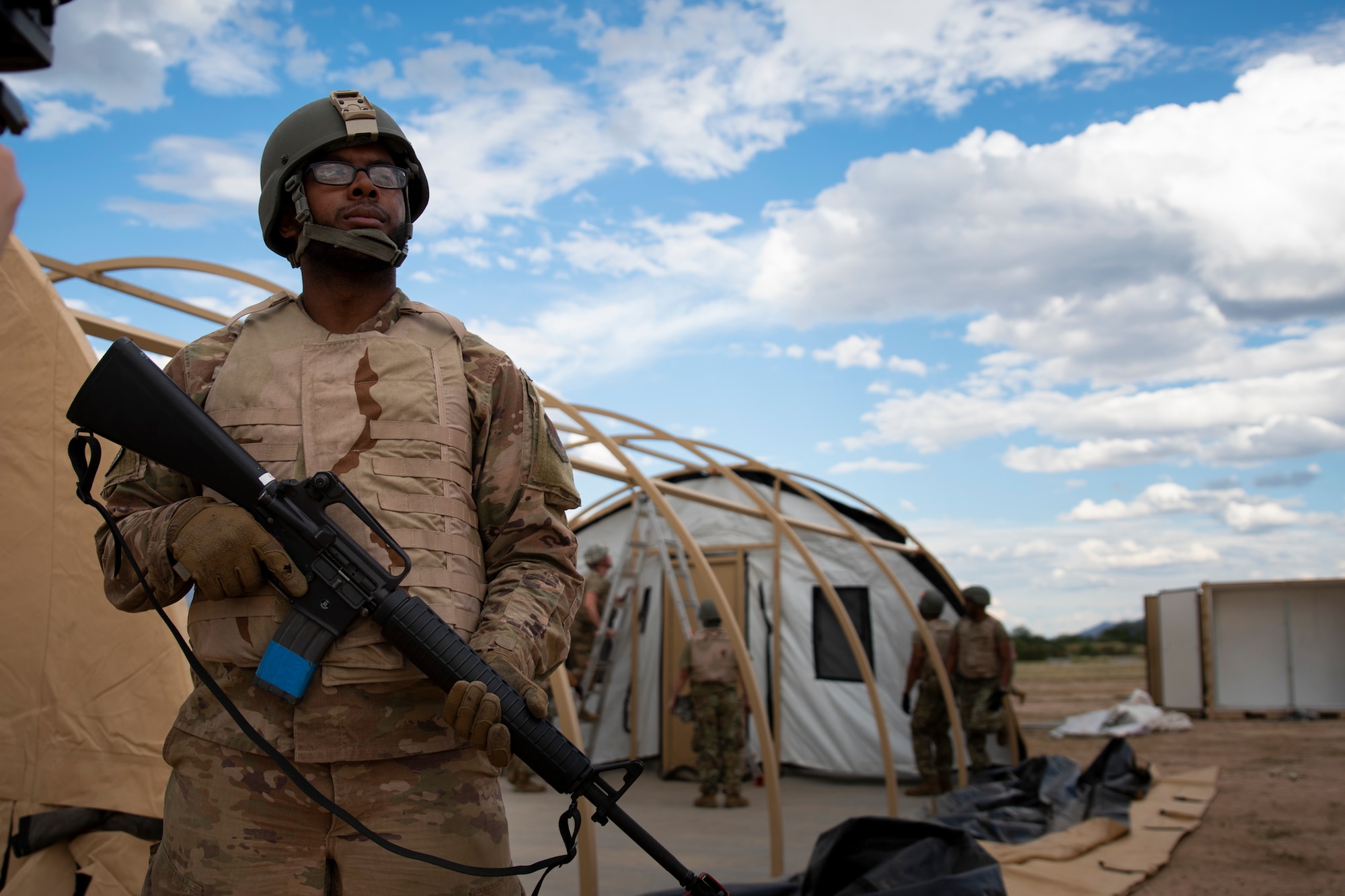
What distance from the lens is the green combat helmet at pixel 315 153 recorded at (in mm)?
1785

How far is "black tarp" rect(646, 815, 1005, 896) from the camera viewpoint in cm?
426

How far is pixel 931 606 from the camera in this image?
9852 mm

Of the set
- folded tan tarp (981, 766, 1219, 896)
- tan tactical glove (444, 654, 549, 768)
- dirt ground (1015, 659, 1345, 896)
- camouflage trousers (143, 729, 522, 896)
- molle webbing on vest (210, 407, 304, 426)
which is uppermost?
molle webbing on vest (210, 407, 304, 426)

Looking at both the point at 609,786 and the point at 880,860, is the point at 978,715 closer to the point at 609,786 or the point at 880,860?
the point at 880,860

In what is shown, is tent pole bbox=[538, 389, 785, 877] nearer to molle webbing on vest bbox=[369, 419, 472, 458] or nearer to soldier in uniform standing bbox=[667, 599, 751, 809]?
soldier in uniform standing bbox=[667, 599, 751, 809]

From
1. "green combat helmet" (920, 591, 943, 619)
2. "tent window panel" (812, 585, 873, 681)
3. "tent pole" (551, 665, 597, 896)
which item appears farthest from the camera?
"tent window panel" (812, 585, 873, 681)

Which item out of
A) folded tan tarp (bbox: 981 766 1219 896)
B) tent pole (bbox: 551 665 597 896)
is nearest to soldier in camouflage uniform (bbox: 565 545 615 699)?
folded tan tarp (bbox: 981 766 1219 896)

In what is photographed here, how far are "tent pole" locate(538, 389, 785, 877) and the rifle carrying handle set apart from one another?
12.2 feet

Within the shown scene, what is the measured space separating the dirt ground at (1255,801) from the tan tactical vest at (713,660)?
3616mm

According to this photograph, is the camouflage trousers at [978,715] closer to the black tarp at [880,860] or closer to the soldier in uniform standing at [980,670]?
→ the soldier in uniform standing at [980,670]

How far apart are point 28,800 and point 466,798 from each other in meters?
2.02

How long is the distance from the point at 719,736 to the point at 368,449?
7.51 m

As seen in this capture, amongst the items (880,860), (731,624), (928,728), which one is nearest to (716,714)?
(928,728)

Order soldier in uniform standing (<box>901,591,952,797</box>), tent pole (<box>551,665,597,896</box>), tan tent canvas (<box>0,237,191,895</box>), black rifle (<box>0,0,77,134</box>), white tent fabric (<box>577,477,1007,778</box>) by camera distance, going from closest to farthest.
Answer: black rifle (<box>0,0,77,134</box>) → tan tent canvas (<box>0,237,191,895</box>) → tent pole (<box>551,665,597,896</box>) → soldier in uniform standing (<box>901,591,952,797</box>) → white tent fabric (<box>577,477,1007,778</box>)
